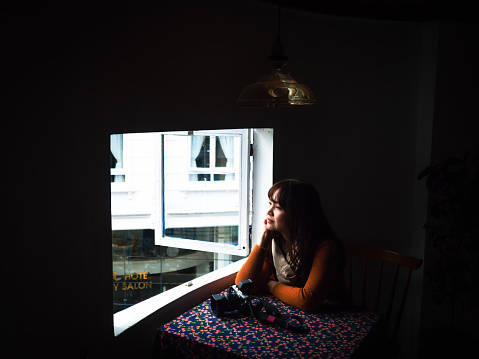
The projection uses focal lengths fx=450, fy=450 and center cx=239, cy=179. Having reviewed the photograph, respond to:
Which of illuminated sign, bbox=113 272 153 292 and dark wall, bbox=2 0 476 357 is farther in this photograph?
illuminated sign, bbox=113 272 153 292

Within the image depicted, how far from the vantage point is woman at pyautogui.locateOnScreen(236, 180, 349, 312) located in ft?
7.34

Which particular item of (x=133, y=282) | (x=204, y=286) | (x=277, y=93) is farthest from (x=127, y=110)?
(x=133, y=282)

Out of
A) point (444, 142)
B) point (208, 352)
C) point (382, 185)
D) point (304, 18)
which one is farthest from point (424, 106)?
point (208, 352)

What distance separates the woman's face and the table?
404mm

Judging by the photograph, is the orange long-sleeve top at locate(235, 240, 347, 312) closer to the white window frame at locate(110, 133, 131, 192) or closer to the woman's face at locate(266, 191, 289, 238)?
the woman's face at locate(266, 191, 289, 238)

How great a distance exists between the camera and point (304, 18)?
8.80 feet

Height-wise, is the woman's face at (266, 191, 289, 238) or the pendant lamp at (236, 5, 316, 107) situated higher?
the pendant lamp at (236, 5, 316, 107)

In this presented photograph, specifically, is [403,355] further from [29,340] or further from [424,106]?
[29,340]

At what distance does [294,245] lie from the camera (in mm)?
2297

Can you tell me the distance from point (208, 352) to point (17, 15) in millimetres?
1368

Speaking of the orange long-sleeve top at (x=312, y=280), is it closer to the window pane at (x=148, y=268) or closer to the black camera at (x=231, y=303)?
the black camera at (x=231, y=303)

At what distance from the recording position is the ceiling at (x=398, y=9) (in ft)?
8.86

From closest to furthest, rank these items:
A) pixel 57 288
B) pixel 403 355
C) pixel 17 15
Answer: pixel 17 15 → pixel 57 288 → pixel 403 355

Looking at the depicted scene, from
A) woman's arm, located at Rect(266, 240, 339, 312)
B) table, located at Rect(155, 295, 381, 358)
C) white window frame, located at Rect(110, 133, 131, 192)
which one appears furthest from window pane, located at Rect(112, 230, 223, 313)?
table, located at Rect(155, 295, 381, 358)
